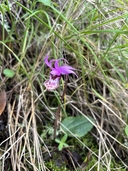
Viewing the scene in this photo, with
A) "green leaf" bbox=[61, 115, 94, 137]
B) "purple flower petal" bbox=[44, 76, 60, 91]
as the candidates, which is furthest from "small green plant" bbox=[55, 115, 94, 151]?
"purple flower petal" bbox=[44, 76, 60, 91]

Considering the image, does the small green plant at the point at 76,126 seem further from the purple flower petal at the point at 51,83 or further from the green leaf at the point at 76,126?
the purple flower petal at the point at 51,83

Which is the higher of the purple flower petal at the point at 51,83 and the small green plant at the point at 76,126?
the purple flower petal at the point at 51,83

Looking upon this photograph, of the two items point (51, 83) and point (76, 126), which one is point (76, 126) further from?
point (51, 83)

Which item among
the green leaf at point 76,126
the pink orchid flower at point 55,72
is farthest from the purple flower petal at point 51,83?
the green leaf at point 76,126

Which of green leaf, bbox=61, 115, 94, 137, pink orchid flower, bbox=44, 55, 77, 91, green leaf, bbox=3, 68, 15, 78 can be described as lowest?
green leaf, bbox=61, 115, 94, 137

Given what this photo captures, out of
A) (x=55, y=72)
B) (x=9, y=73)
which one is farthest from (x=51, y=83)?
(x=9, y=73)

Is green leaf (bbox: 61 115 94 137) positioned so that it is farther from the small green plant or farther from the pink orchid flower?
the pink orchid flower

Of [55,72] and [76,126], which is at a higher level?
[55,72]

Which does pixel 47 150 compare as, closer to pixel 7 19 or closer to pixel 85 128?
pixel 85 128

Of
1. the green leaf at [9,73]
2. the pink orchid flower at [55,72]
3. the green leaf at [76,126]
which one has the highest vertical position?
the pink orchid flower at [55,72]
